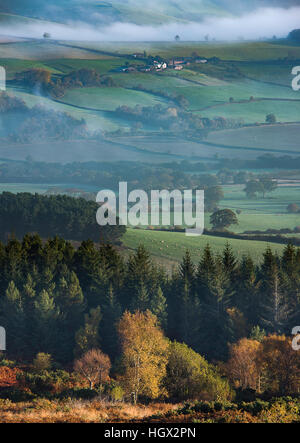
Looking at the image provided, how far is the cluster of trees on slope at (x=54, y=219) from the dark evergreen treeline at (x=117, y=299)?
4728 cm

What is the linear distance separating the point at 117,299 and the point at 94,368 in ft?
58.4

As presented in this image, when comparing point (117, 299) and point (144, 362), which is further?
point (117, 299)

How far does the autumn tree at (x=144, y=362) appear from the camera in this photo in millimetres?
47562

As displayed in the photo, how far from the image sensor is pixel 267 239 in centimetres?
14462

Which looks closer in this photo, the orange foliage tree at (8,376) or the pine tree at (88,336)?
the orange foliage tree at (8,376)

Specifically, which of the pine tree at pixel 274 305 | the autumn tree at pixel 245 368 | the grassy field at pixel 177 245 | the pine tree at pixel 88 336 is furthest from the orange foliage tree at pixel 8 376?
the grassy field at pixel 177 245

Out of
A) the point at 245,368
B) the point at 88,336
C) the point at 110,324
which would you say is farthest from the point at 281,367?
the point at 110,324

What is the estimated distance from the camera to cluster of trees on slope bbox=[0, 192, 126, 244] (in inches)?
4929

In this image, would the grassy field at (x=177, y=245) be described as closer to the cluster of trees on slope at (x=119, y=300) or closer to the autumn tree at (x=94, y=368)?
the cluster of trees on slope at (x=119, y=300)

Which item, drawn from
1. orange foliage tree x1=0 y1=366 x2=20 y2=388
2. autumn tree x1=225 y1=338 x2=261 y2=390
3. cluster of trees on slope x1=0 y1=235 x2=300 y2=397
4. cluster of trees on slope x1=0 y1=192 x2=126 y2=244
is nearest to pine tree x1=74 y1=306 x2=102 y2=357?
cluster of trees on slope x1=0 y1=235 x2=300 y2=397

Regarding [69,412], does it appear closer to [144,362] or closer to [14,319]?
[144,362]

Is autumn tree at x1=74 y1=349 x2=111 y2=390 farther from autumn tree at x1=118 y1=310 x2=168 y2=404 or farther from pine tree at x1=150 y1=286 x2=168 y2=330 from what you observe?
pine tree at x1=150 y1=286 x2=168 y2=330

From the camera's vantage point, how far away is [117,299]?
69.6 m
